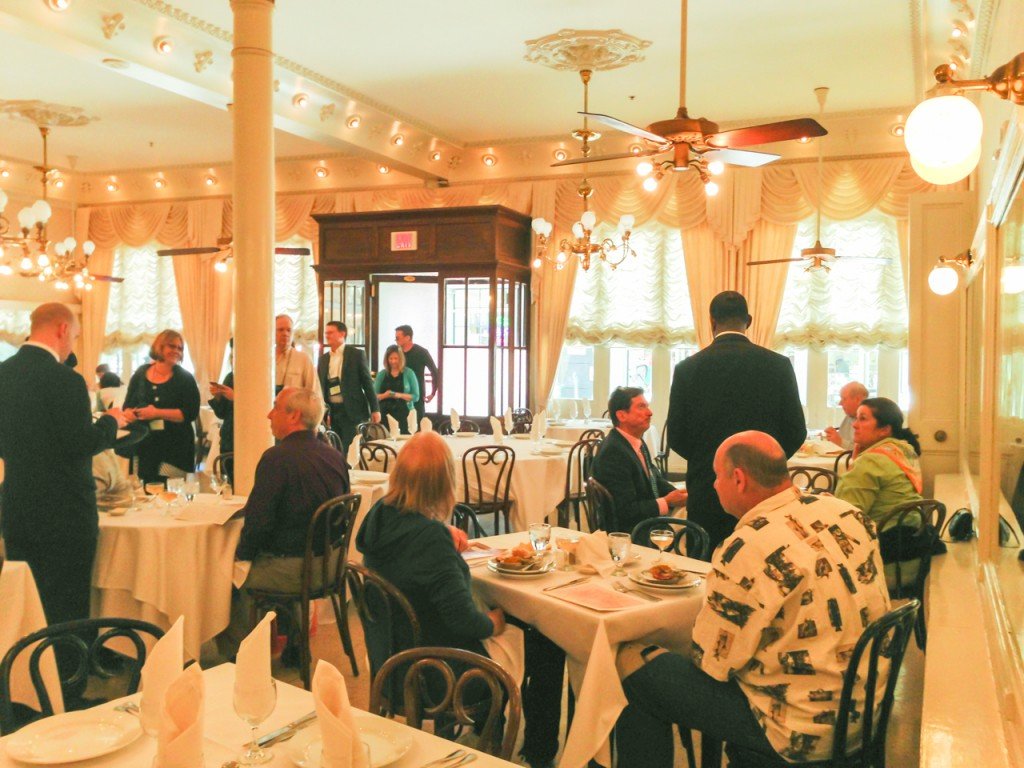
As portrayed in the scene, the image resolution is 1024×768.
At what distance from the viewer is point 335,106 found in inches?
366

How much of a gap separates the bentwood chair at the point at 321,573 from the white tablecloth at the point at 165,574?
0.72 feet

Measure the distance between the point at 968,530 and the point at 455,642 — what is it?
3287 millimetres

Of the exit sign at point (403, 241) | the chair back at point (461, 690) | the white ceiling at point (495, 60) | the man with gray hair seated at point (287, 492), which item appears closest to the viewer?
the chair back at point (461, 690)

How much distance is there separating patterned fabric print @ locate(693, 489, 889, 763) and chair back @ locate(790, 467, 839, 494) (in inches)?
135

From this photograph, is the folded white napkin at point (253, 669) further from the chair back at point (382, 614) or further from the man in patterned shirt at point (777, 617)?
the man in patterned shirt at point (777, 617)

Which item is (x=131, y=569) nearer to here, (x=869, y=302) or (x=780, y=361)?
(x=780, y=361)

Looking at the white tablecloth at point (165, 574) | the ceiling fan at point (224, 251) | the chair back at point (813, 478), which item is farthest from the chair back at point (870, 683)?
the ceiling fan at point (224, 251)

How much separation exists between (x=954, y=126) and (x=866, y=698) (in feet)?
5.27

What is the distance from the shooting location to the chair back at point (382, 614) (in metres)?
3.01

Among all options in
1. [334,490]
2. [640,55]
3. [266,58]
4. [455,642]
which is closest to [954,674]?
[455,642]

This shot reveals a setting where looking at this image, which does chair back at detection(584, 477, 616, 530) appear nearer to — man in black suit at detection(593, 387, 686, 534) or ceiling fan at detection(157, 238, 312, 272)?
man in black suit at detection(593, 387, 686, 534)

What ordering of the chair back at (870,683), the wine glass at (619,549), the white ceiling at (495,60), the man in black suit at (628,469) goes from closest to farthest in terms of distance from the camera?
1. the chair back at (870,683)
2. the wine glass at (619,549)
3. the man in black suit at (628,469)
4. the white ceiling at (495,60)

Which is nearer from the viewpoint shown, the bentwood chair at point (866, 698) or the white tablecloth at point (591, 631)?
the bentwood chair at point (866, 698)

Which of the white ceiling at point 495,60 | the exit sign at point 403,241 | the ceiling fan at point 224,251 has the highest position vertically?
the white ceiling at point 495,60
